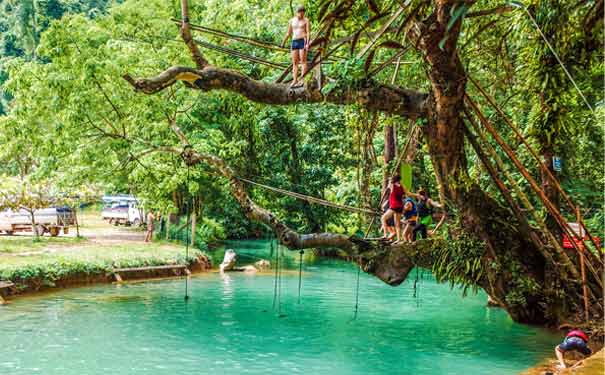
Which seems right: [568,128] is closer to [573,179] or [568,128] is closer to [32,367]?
[573,179]

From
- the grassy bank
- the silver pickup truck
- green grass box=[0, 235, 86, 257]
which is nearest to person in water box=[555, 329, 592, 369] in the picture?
the grassy bank

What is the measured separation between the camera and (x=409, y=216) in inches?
486

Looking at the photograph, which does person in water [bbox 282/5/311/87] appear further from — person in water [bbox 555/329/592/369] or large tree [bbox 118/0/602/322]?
person in water [bbox 555/329/592/369]

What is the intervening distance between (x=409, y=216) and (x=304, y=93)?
3.82 meters

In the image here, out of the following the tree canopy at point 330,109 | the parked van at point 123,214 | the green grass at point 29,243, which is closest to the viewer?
the tree canopy at point 330,109

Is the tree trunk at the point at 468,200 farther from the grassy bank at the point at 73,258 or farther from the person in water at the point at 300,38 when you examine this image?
the grassy bank at the point at 73,258

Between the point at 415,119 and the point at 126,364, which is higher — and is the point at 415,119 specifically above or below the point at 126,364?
above

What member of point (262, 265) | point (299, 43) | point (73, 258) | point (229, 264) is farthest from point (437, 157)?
point (262, 265)

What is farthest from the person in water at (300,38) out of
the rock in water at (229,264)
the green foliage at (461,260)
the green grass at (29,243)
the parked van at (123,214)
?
the parked van at (123,214)

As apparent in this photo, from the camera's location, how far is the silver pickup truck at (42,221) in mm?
25297

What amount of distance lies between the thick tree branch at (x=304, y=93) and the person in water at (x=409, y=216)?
256 cm

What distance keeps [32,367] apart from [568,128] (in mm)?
8952

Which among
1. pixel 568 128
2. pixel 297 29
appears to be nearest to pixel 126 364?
pixel 297 29

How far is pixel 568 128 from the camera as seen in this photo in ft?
34.6
